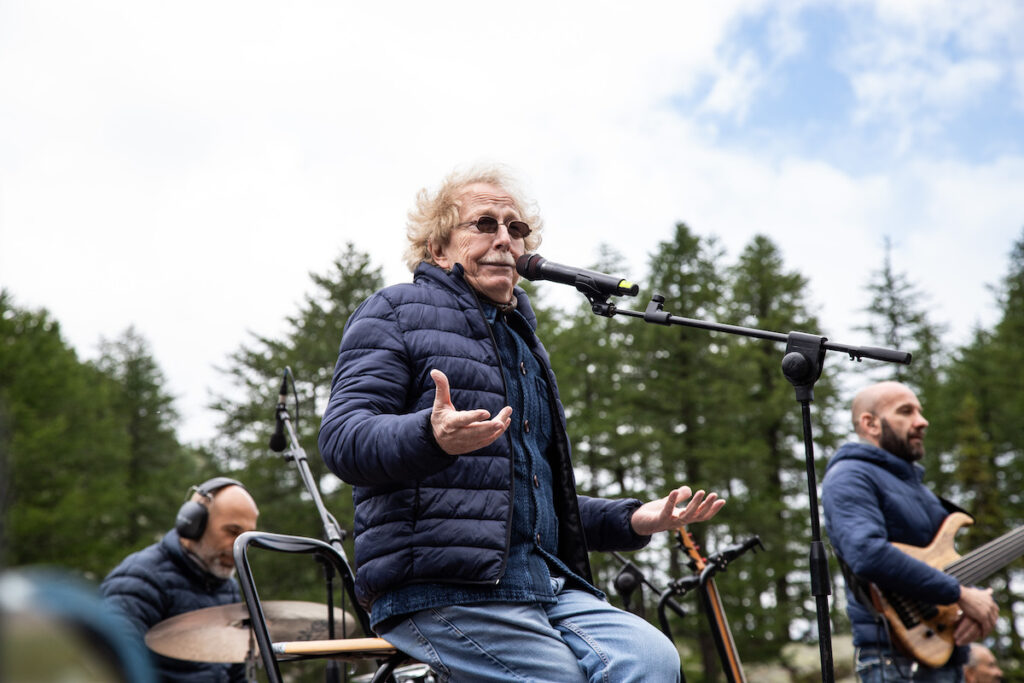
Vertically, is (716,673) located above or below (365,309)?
below

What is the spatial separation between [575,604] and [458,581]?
0.43 m

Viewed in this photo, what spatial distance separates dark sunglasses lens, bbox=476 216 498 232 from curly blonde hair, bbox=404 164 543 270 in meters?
A: 0.07

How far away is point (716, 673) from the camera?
19.1 metres

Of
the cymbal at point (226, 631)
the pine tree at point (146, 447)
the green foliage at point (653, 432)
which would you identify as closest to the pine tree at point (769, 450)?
the green foliage at point (653, 432)

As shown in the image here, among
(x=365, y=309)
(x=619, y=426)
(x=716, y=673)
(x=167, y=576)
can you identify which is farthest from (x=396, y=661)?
(x=619, y=426)

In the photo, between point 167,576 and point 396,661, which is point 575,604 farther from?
point 167,576

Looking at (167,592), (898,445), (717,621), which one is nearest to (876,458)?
(898,445)

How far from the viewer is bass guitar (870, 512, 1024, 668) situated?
4902mm

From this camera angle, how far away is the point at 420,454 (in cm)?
216

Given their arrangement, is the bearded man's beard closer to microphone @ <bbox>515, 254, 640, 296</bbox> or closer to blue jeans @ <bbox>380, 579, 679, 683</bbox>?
microphone @ <bbox>515, 254, 640, 296</bbox>

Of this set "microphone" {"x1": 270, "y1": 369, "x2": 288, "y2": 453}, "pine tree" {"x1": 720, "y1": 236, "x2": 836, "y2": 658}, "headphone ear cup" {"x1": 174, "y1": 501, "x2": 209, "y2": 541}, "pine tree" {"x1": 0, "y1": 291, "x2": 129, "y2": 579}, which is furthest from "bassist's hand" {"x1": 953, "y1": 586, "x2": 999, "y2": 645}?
"pine tree" {"x1": 0, "y1": 291, "x2": 129, "y2": 579}

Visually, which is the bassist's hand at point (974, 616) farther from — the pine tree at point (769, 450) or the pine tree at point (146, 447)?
the pine tree at point (146, 447)

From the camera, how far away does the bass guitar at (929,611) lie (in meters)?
4.90

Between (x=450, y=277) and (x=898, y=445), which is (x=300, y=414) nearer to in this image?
(x=898, y=445)
